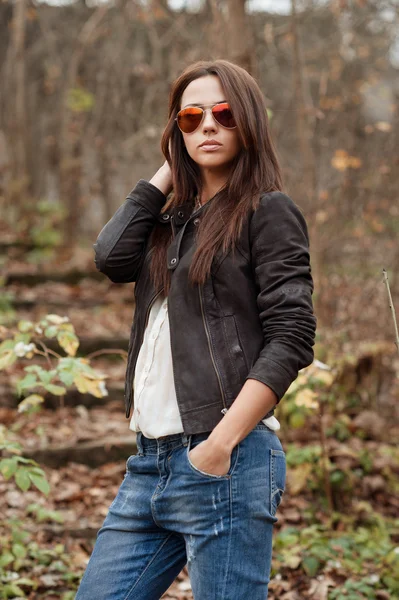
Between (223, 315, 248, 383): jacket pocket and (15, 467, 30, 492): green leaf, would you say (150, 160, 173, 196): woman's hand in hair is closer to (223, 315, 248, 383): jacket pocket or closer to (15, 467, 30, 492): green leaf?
(223, 315, 248, 383): jacket pocket

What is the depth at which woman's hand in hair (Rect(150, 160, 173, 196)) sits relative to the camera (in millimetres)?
2465

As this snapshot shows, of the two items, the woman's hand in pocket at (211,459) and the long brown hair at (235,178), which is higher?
the long brown hair at (235,178)

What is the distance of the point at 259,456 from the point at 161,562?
0.47 meters

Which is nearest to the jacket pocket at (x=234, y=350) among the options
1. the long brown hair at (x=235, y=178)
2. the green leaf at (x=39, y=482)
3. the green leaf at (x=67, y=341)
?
the long brown hair at (x=235, y=178)

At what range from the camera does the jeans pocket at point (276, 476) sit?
6.56ft

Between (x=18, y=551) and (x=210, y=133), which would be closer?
(x=210, y=133)

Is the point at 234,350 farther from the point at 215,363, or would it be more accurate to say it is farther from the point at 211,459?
the point at 211,459

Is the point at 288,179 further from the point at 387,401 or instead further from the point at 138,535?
the point at 138,535

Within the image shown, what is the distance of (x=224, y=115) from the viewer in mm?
2205

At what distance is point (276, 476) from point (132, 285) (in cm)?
647

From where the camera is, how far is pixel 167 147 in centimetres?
247

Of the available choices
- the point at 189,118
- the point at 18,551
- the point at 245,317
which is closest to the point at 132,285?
the point at 18,551

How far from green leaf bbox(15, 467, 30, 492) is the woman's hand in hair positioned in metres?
1.50

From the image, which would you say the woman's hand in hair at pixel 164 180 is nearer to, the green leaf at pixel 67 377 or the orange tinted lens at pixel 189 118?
the orange tinted lens at pixel 189 118
